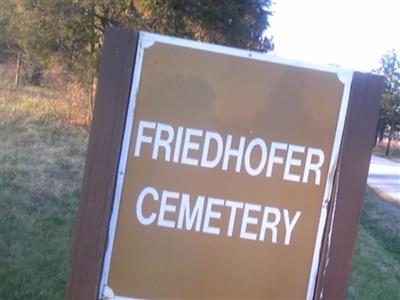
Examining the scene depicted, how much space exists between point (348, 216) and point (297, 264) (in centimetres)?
27

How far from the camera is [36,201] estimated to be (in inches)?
281

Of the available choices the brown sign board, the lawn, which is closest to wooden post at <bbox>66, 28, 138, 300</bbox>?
the brown sign board

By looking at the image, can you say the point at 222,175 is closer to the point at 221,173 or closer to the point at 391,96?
Answer: the point at 221,173

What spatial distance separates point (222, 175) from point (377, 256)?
649cm

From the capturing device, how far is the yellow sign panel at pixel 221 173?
2.35 m

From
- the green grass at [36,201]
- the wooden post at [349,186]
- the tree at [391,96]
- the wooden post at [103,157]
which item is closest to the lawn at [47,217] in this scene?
the green grass at [36,201]

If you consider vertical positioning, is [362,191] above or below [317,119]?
below

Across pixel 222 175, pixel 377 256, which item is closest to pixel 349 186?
pixel 222 175

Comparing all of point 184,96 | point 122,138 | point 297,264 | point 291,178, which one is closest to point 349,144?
point 291,178

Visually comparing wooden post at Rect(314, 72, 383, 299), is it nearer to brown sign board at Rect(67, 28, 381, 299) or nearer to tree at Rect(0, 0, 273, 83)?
brown sign board at Rect(67, 28, 381, 299)

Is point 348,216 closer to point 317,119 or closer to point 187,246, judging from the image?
point 317,119

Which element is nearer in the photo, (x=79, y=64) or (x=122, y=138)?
(x=122, y=138)

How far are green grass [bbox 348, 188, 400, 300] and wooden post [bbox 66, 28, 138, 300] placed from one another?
4191mm

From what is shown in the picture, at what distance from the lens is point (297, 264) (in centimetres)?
240
